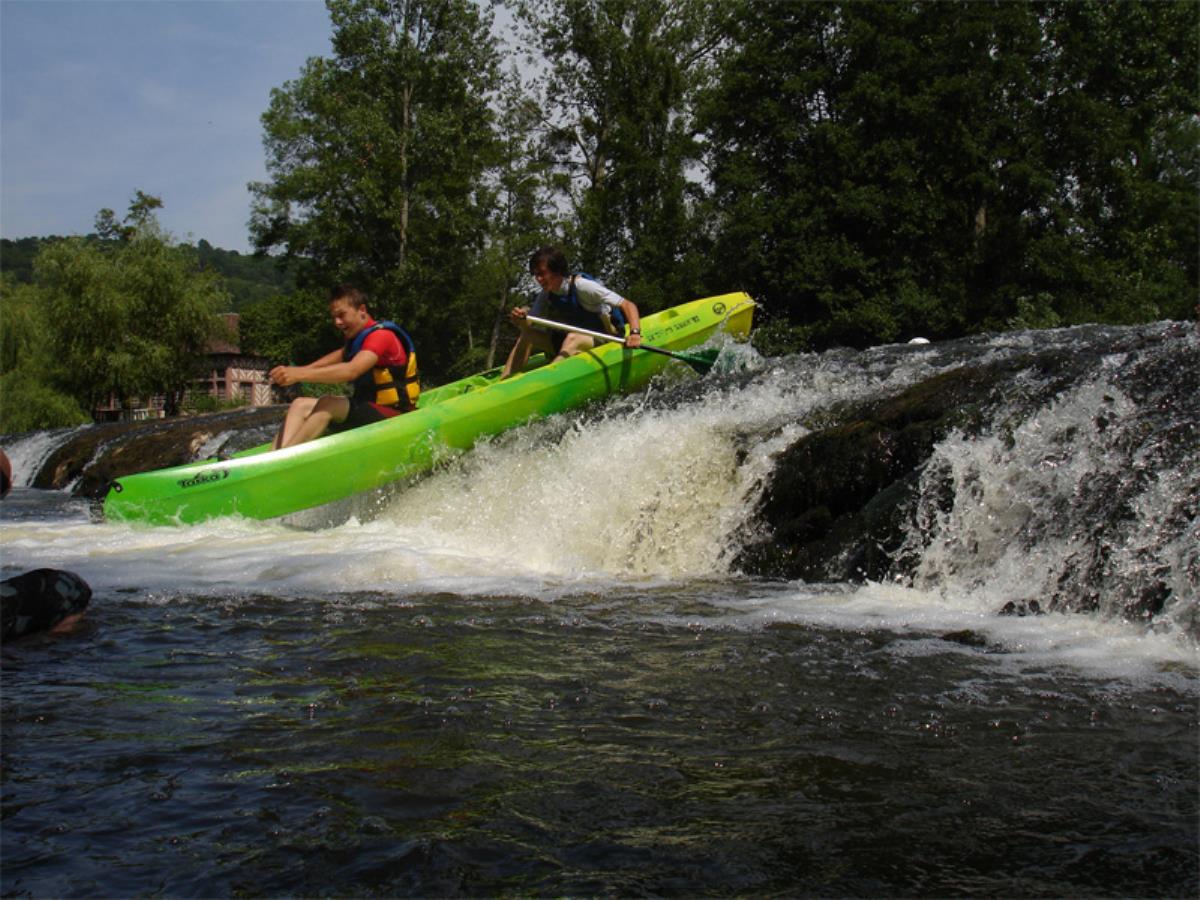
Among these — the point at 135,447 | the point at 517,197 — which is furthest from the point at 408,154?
the point at 135,447

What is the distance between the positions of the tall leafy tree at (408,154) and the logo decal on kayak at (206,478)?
20.6 meters

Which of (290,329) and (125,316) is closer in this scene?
(125,316)

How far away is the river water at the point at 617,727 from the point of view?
2199mm

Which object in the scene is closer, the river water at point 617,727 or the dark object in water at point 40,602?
the river water at point 617,727

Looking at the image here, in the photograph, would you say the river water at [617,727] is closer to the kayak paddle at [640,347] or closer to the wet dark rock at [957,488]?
the wet dark rock at [957,488]

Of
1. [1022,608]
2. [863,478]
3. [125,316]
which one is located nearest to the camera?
[1022,608]

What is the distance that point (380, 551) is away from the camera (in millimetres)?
6090

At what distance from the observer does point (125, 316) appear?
2448cm

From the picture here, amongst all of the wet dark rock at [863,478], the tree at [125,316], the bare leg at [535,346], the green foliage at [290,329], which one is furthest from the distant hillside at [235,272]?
the wet dark rock at [863,478]

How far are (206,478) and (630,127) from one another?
21.4 metres

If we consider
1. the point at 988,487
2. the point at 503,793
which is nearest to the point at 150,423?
the point at 988,487

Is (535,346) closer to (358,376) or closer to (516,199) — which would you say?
(358,376)

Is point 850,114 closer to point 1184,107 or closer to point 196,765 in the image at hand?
point 1184,107

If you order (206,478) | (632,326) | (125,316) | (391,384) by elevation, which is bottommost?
(206,478)
